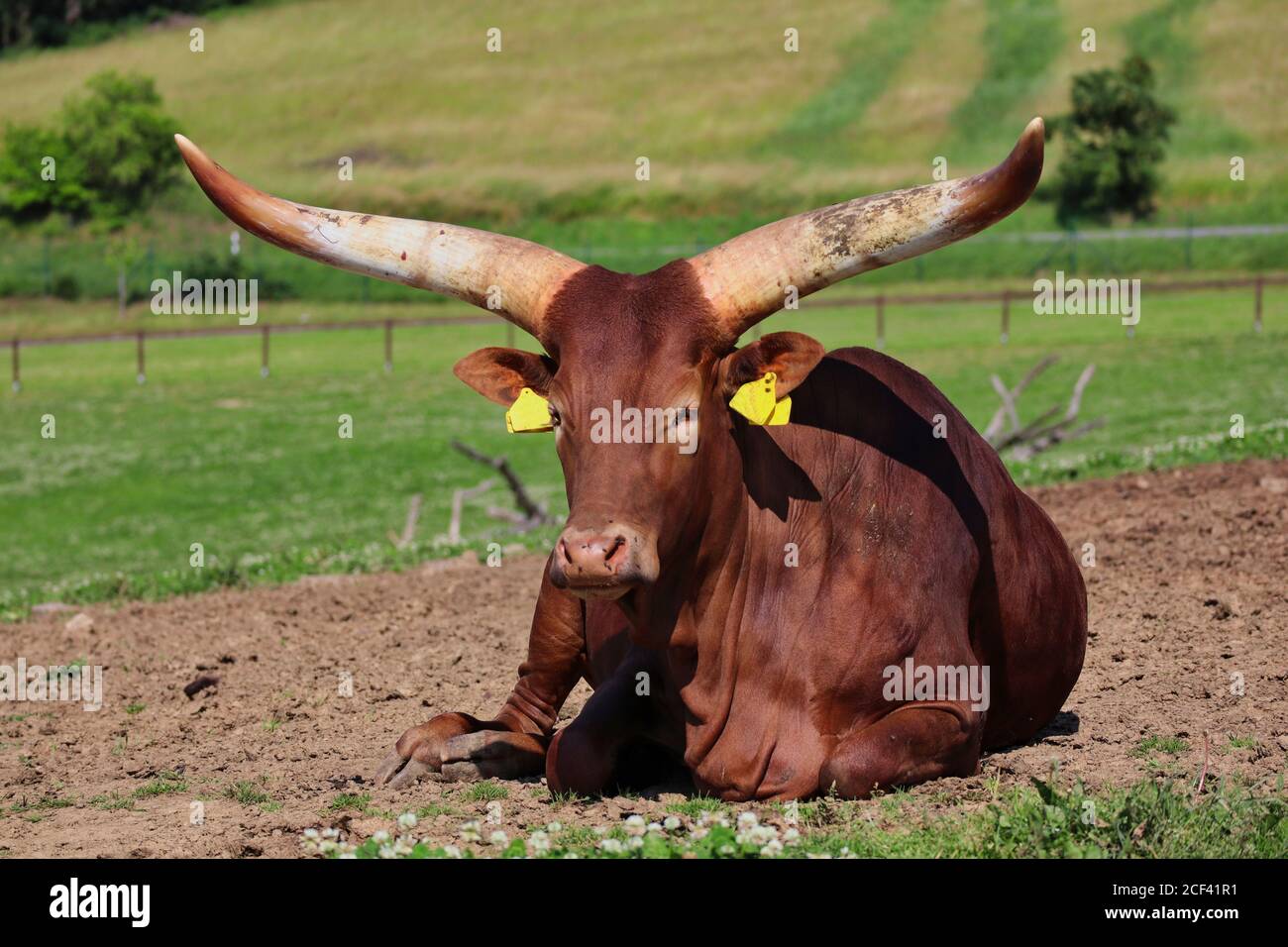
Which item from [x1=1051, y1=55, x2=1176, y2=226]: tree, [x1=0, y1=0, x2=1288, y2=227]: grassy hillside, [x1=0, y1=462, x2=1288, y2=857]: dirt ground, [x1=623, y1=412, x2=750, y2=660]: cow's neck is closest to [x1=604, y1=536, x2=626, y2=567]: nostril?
[x1=623, y1=412, x2=750, y2=660]: cow's neck

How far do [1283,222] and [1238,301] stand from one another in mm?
20165

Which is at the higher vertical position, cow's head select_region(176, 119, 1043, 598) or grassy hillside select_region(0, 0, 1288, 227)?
grassy hillside select_region(0, 0, 1288, 227)

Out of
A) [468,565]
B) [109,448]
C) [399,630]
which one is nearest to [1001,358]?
[109,448]

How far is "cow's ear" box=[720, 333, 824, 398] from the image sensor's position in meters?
6.34

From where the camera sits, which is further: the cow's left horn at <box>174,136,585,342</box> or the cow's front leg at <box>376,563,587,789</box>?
the cow's front leg at <box>376,563,587,789</box>

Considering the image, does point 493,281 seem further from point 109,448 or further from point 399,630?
point 109,448

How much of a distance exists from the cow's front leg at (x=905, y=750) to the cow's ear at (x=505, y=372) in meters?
1.81

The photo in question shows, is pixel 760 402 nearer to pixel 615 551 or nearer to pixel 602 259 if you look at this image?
pixel 615 551

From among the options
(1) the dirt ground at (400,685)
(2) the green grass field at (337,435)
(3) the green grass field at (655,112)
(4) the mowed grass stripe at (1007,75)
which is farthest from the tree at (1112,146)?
(1) the dirt ground at (400,685)

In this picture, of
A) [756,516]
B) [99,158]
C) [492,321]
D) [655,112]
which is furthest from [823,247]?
[655,112]

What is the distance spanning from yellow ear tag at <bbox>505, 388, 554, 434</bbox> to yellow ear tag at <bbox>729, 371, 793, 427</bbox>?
708 millimetres

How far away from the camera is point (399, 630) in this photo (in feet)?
36.3

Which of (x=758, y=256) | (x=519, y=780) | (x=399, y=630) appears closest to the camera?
(x=758, y=256)

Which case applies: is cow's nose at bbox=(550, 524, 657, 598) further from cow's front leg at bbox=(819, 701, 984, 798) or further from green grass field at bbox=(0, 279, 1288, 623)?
green grass field at bbox=(0, 279, 1288, 623)
